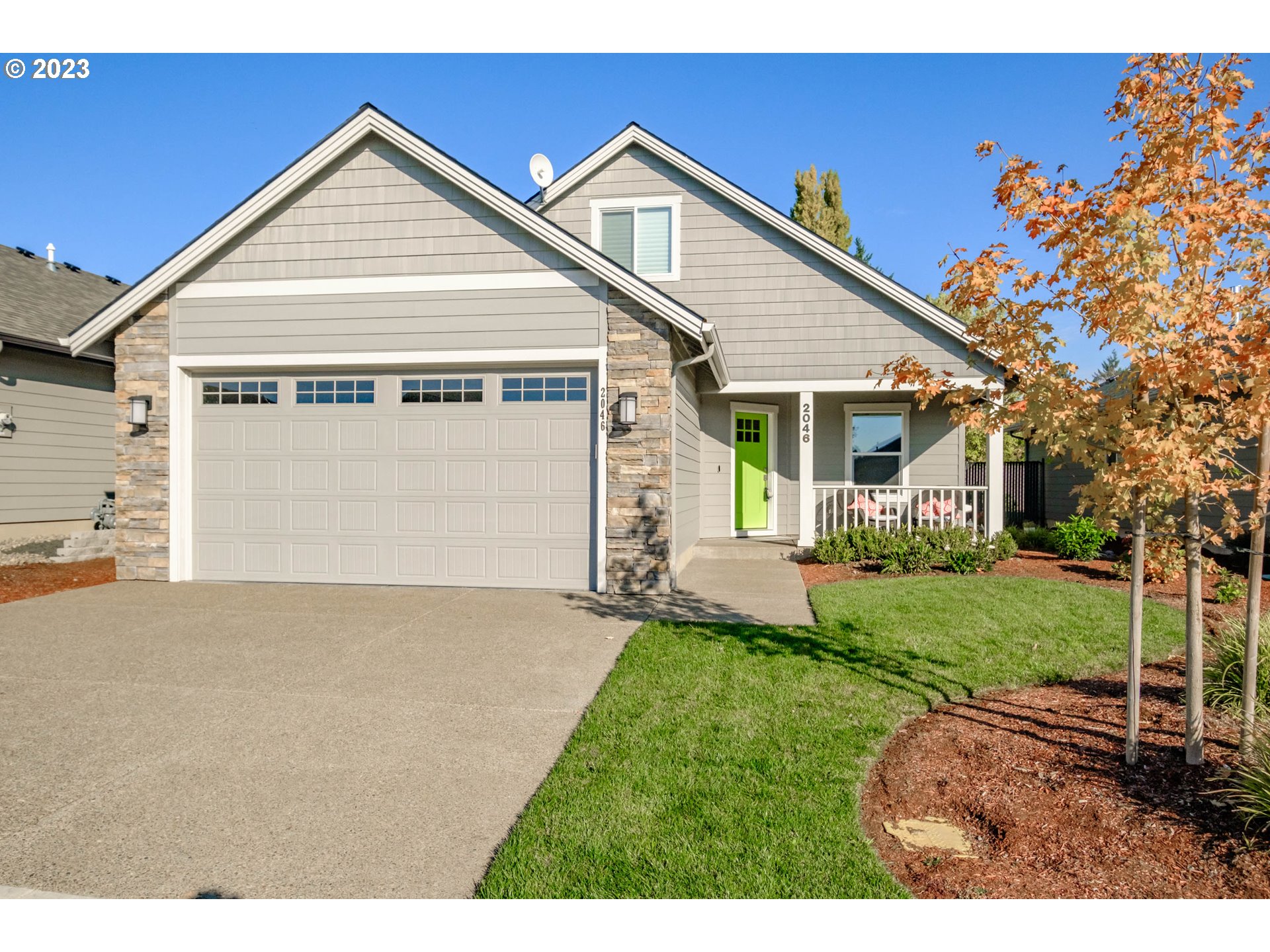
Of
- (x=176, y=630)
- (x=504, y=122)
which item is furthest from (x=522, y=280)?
(x=176, y=630)

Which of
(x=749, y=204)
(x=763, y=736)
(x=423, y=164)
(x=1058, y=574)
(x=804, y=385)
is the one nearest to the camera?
(x=763, y=736)

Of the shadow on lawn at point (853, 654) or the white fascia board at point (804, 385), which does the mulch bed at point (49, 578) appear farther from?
the white fascia board at point (804, 385)

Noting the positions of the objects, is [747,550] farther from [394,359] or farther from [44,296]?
[44,296]

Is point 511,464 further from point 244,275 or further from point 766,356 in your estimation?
point 766,356

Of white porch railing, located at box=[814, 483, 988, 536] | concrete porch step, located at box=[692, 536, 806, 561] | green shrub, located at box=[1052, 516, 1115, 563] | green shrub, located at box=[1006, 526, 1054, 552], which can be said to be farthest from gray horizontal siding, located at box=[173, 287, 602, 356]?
green shrub, located at box=[1006, 526, 1054, 552]

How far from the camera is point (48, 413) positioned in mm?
11812

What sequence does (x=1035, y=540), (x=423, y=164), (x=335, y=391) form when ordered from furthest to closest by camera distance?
(x=1035, y=540) < (x=335, y=391) < (x=423, y=164)

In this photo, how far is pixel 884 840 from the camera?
305cm

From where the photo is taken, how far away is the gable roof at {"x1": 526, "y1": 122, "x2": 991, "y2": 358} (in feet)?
37.7

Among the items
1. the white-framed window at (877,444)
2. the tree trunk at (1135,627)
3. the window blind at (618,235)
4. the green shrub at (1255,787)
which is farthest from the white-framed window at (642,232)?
the green shrub at (1255,787)

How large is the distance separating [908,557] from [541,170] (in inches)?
326

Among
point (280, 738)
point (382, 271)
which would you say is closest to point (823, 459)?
point (382, 271)

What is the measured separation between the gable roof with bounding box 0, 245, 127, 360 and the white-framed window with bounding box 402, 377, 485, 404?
5834 mm

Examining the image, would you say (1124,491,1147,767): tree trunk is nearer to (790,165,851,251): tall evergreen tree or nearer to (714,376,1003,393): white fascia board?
(714,376,1003,393): white fascia board
